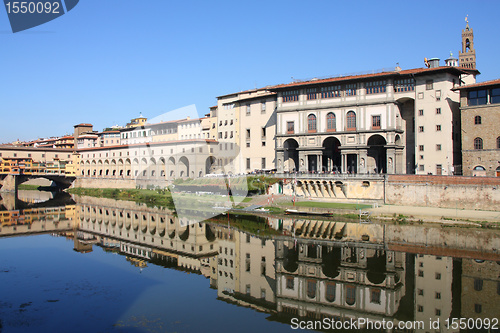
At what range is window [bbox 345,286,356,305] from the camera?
20719mm

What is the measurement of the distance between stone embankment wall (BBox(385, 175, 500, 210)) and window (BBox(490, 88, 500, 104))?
8.23m

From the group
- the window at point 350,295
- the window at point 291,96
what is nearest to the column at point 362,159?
the window at point 291,96

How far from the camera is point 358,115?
48.6 meters

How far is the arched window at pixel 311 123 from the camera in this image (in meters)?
52.0

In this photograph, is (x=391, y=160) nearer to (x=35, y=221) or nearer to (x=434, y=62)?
(x=434, y=62)

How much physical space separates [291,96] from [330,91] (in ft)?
17.9

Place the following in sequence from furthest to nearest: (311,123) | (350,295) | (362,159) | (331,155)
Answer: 1. (331,155)
2. (311,123)
3. (362,159)
4. (350,295)

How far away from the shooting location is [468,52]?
86.4m

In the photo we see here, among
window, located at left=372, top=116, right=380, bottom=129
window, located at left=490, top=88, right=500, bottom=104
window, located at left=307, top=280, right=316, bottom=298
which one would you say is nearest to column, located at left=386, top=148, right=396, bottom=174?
window, located at left=372, top=116, right=380, bottom=129

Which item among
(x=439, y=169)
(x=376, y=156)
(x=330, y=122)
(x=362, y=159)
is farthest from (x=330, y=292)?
(x=330, y=122)

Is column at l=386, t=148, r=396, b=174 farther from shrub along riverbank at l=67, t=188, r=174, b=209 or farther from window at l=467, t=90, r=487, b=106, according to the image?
shrub along riverbank at l=67, t=188, r=174, b=209

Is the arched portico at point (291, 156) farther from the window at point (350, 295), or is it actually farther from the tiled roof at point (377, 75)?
the window at point (350, 295)

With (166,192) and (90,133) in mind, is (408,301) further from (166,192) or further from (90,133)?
(90,133)

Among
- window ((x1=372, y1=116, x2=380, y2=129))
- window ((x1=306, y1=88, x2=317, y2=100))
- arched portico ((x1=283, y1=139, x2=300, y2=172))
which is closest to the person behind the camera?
window ((x1=372, y1=116, x2=380, y2=129))
